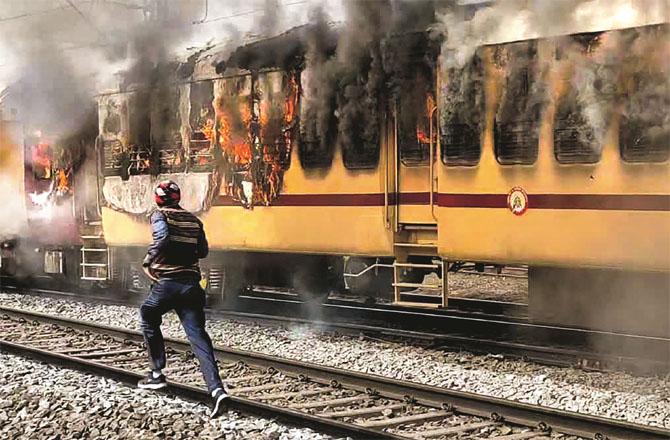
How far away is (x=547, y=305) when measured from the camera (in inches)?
312

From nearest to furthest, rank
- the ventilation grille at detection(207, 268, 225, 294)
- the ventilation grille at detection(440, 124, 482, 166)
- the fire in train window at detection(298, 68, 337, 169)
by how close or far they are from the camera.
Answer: the ventilation grille at detection(440, 124, 482, 166) < the fire in train window at detection(298, 68, 337, 169) < the ventilation grille at detection(207, 268, 225, 294)

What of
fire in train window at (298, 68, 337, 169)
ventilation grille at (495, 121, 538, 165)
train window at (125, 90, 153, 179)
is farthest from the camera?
train window at (125, 90, 153, 179)

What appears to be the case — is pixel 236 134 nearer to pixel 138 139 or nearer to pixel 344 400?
pixel 138 139

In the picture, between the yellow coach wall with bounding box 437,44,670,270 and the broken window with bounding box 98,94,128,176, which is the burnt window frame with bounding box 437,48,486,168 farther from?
the broken window with bounding box 98,94,128,176

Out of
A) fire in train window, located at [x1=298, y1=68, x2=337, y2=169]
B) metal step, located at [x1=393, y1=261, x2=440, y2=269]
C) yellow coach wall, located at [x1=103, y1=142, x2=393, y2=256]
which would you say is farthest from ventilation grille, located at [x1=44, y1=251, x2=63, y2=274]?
metal step, located at [x1=393, y1=261, x2=440, y2=269]

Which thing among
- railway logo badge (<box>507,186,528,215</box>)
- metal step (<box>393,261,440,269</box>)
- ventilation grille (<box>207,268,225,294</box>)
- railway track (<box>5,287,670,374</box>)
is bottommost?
railway track (<box>5,287,670,374</box>)

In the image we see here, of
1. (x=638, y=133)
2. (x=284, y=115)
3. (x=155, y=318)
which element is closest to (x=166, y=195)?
(x=155, y=318)

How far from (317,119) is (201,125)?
1893 mm

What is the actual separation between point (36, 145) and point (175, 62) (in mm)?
3837

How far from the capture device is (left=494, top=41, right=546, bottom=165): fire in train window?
7387 mm

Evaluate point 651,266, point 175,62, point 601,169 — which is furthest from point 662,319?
point 175,62

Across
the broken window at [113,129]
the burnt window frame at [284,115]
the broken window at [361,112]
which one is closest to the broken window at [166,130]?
the broken window at [113,129]

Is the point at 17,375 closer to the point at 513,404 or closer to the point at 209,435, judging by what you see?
the point at 209,435

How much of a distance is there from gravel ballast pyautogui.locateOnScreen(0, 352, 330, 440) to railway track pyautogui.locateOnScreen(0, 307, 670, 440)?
190 millimetres
